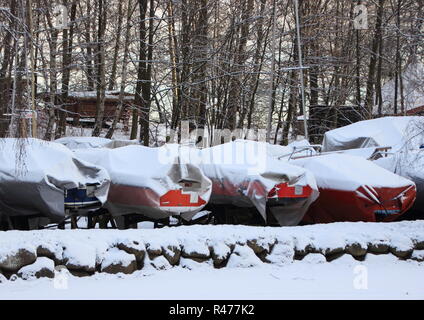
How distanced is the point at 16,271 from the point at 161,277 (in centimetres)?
Result: 152

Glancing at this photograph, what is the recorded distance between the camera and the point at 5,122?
691 centimetres

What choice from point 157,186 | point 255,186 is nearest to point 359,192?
point 255,186

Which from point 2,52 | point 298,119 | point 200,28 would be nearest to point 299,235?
point 2,52

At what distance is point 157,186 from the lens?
793 centimetres

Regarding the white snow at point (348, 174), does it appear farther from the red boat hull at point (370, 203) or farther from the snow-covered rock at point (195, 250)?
the snow-covered rock at point (195, 250)

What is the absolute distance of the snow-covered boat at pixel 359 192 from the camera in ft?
28.5

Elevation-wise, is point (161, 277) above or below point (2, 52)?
below

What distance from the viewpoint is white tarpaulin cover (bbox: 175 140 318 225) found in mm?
8477

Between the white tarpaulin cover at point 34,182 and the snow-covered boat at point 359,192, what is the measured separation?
12.6 feet

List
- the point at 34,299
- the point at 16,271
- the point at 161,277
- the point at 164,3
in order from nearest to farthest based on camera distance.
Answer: the point at 34,299
the point at 16,271
the point at 161,277
the point at 164,3

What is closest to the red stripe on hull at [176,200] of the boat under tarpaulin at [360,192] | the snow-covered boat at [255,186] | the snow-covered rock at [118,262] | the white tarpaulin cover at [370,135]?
the snow-covered boat at [255,186]

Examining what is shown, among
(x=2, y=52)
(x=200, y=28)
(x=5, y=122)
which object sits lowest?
(x=5, y=122)

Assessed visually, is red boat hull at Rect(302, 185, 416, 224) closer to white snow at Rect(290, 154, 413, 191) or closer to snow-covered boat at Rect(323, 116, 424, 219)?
white snow at Rect(290, 154, 413, 191)

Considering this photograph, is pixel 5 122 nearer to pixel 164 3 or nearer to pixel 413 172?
pixel 413 172
